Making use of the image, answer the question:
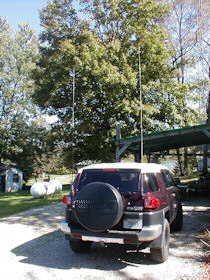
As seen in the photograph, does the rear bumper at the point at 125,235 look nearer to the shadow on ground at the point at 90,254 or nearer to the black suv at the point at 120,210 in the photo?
the black suv at the point at 120,210

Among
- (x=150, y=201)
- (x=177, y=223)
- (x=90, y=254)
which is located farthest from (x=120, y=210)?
(x=177, y=223)

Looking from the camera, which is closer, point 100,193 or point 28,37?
point 100,193

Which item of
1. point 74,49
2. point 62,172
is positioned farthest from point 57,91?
point 62,172

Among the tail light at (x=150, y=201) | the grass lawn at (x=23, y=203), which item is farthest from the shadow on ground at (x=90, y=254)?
the grass lawn at (x=23, y=203)

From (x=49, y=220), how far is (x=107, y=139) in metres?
11.4

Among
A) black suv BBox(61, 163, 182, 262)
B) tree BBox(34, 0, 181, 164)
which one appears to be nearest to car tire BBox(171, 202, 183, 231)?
black suv BBox(61, 163, 182, 262)

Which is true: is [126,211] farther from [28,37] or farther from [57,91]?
[28,37]

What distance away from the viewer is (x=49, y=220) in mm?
8609

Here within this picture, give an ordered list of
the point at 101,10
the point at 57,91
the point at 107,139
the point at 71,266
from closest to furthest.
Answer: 1. the point at 71,266
2. the point at 107,139
3. the point at 57,91
4. the point at 101,10

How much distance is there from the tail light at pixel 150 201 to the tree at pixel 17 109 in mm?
30013

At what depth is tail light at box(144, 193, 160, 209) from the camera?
4285 millimetres

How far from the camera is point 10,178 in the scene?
31453 millimetres

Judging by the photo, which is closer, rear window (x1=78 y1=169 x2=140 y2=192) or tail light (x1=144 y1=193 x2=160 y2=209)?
tail light (x1=144 y1=193 x2=160 y2=209)

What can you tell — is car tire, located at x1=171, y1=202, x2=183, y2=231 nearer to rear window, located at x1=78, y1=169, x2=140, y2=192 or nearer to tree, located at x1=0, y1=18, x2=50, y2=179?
rear window, located at x1=78, y1=169, x2=140, y2=192
